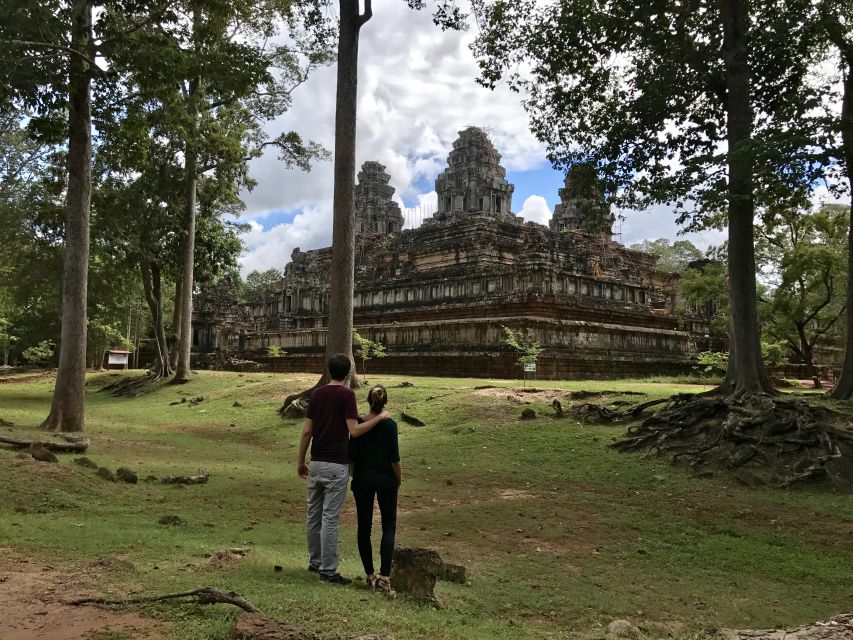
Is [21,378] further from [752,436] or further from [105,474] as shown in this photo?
[752,436]

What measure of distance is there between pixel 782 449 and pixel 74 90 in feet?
45.8

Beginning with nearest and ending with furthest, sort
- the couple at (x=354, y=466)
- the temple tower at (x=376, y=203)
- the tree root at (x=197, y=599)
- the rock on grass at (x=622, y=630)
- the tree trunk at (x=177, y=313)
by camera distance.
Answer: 1. the tree root at (x=197, y=599)
2. the rock on grass at (x=622, y=630)
3. the couple at (x=354, y=466)
4. the tree trunk at (x=177, y=313)
5. the temple tower at (x=376, y=203)

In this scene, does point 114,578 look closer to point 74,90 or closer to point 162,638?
point 162,638

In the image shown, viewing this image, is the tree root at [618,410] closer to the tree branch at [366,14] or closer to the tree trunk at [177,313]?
the tree branch at [366,14]

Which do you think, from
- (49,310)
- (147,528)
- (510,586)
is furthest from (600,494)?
(49,310)

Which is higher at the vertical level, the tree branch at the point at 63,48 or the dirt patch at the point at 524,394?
the tree branch at the point at 63,48

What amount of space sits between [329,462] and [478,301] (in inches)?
909

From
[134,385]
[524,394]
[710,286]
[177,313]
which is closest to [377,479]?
[524,394]

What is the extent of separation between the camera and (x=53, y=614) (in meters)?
4.15

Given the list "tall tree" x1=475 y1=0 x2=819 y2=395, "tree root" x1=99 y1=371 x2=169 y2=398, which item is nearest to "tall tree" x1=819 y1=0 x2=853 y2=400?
"tall tree" x1=475 y1=0 x2=819 y2=395

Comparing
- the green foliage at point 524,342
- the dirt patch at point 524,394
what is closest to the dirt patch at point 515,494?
the dirt patch at point 524,394

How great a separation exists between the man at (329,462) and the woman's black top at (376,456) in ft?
0.25

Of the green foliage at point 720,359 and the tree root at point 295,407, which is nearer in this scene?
the tree root at point 295,407

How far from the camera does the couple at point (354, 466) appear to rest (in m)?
5.38
